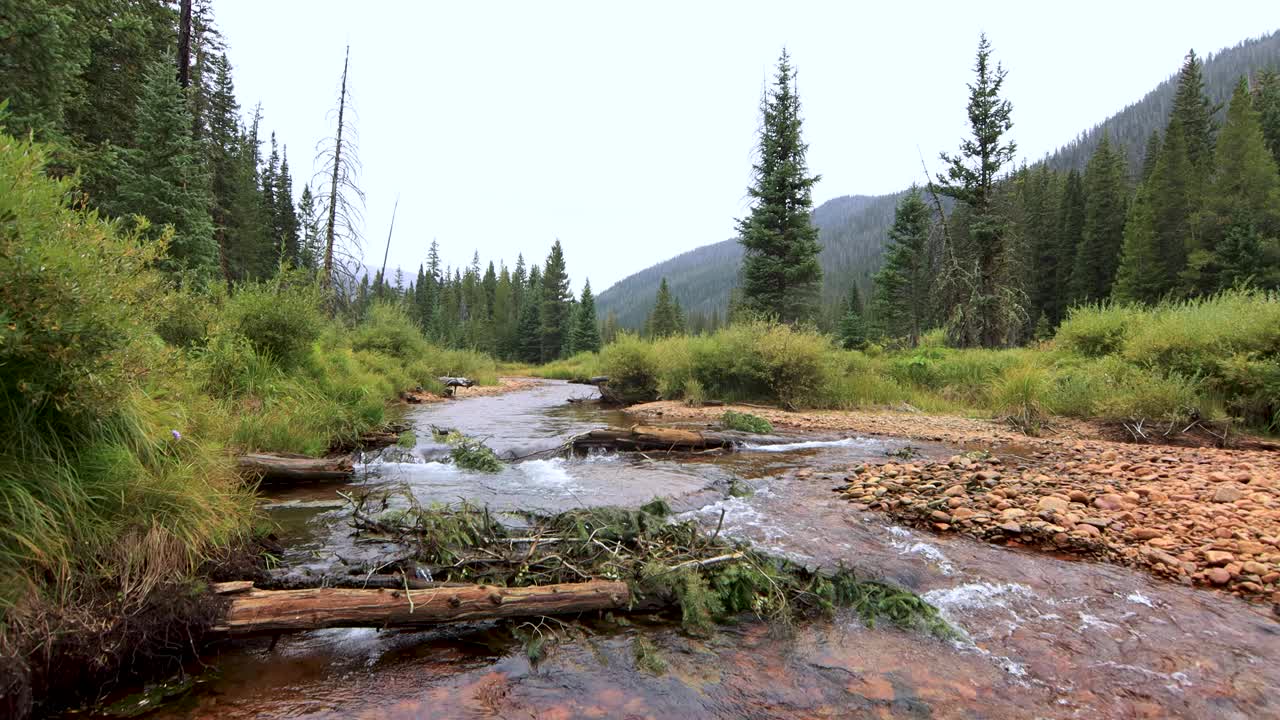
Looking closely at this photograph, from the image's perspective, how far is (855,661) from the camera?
10.5 ft

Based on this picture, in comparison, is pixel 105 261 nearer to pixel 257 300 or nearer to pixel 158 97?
pixel 257 300

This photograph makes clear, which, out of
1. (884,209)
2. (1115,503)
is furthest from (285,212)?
(884,209)

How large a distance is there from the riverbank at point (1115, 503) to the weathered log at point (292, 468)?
6488mm

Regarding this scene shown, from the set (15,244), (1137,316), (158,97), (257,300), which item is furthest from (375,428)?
(1137,316)

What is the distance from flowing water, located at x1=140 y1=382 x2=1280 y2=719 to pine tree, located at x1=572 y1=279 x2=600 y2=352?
5165 cm

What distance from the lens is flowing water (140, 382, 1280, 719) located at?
8.94ft

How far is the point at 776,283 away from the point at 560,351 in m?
40.9

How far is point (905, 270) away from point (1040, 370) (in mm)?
29612

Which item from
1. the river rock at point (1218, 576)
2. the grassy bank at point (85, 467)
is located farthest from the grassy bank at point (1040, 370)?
the grassy bank at point (85, 467)

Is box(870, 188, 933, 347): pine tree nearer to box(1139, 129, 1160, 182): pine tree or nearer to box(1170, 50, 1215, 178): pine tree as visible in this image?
box(1170, 50, 1215, 178): pine tree

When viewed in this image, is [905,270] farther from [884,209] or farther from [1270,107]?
[884,209]

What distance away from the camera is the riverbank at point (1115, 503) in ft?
14.4

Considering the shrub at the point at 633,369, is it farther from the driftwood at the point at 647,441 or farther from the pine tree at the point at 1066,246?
the pine tree at the point at 1066,246

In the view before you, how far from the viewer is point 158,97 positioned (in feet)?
47.4
